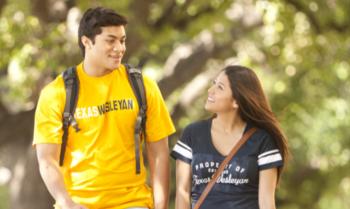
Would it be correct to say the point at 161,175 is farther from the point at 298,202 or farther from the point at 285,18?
the point at 298,202

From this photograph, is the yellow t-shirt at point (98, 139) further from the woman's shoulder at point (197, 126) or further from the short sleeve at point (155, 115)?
the woman's shoulder at point (197, 126)

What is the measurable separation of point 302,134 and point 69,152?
49.6ft

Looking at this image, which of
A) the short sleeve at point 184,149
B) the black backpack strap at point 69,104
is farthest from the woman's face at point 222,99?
the black backpack strap at point 69,104

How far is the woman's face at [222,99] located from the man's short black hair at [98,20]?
2.20 ft

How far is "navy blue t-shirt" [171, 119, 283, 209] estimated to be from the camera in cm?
560

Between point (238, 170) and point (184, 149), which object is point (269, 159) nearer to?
point (238, 170)

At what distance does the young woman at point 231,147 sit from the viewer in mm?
5605

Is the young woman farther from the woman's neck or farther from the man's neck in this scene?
the man's neck

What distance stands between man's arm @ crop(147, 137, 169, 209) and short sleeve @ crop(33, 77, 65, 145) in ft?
2.00

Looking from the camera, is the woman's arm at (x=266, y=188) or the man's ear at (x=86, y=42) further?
the man's ear at (x=86, y=42)

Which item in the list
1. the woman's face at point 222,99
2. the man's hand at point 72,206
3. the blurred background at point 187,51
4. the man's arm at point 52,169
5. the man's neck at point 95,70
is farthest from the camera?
the blurred background at point 187,51

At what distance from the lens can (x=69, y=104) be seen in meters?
5.75

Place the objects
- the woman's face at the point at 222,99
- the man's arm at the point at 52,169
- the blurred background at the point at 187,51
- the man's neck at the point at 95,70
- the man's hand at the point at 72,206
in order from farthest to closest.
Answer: the blurred background at the point at 187,51 < the man's neck at the point at 95,70 < the woman's face at the point at 222,99 < the man's arm at the point at 52,169 < the man's hand at the point at 72,206

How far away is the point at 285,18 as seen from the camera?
12820 mm
